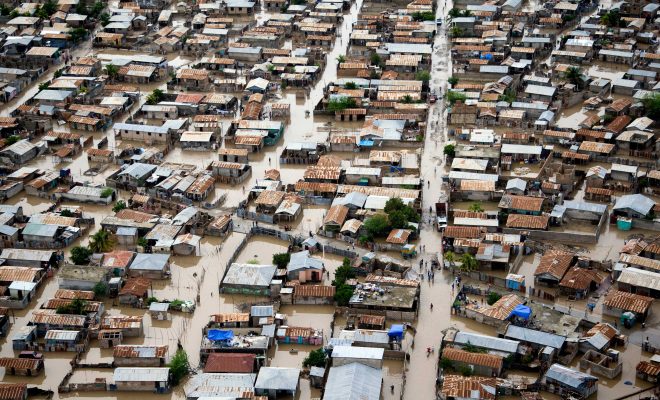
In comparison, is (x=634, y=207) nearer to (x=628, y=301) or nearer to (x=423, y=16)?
(x=628, y=301)

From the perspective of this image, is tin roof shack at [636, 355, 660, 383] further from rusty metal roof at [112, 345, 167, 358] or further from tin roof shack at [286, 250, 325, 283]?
rusty metal roof at [112, 345, 167, 358]

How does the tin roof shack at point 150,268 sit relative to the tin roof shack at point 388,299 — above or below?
below

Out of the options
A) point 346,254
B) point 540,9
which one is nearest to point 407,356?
point 346,254

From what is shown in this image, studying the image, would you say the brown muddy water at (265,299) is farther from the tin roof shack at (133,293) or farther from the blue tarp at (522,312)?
the blue tarp at (522,312)

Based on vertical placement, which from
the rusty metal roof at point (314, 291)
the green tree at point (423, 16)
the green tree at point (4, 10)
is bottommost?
the rusty metal roof at point (314, 291)

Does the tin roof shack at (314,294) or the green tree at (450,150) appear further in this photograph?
the green tree at (450,150)

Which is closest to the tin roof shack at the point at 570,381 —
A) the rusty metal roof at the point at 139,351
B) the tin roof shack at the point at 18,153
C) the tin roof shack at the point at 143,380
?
the tin roof shack at the point at 143,380
